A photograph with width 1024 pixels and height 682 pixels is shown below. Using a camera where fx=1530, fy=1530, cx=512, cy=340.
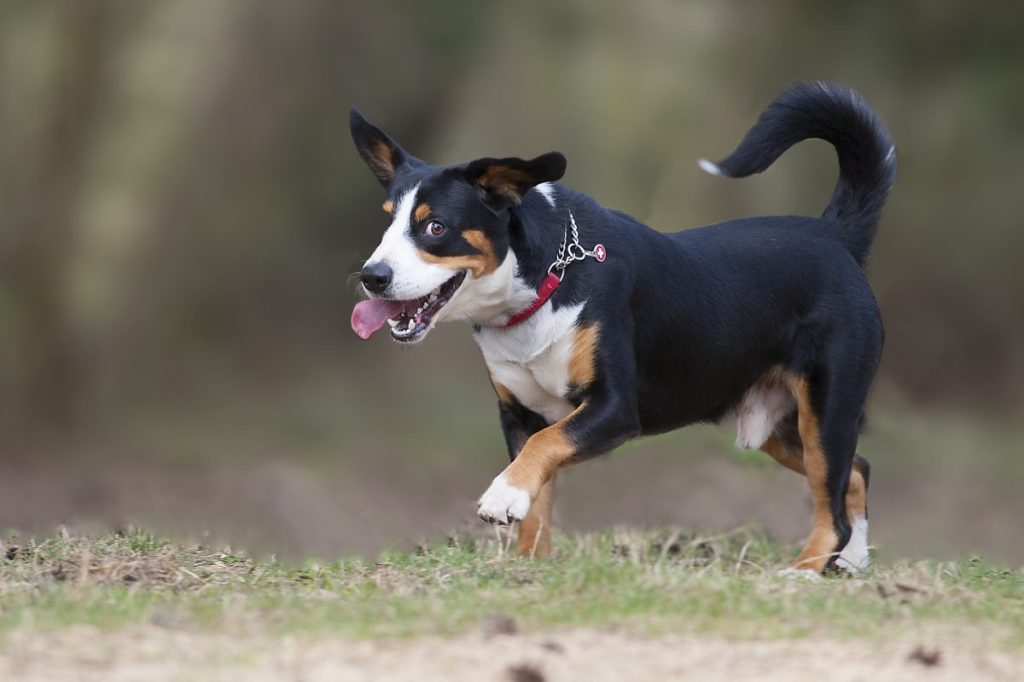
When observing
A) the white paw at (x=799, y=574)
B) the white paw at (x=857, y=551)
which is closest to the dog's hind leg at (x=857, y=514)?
the white paw at (x=857, y=551)

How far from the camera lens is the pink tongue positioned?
554 centimetres

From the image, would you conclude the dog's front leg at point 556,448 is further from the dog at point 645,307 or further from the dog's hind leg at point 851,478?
the dog's hind leg at point 851,478

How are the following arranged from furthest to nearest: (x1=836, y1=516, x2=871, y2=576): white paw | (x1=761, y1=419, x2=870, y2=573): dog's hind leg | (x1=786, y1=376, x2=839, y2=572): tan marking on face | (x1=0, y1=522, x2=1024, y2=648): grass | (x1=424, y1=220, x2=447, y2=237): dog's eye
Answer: (x1=761, y1=419, x2=870, y2=573): dog's hind leg
(x1=836, y1=516, x2=871, y2=576): white paw
(x1=786, y1=376, x2=839, y2=572): tan marking on face
(x1=424, y1=220, x2=447, y2=237): dog's eye
(x1=0, y1=522, x2=1024, y2=648): grass

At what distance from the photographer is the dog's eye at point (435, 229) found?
554 cm

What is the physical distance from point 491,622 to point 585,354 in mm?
1549

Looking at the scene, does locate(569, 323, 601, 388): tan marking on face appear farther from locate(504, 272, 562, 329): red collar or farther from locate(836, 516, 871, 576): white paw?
locate(836, 516, 871, 576): white paw

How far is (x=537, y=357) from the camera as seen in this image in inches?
228

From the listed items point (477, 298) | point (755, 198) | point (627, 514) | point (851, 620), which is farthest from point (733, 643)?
point (755, 198)

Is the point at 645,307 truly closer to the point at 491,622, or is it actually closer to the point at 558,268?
the point at 558,268

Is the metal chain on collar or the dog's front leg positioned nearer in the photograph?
the dog's front leg

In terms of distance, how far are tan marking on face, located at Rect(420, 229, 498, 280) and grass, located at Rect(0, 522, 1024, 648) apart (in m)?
1.06

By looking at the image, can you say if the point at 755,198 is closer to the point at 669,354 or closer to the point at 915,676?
Answer: the point at 669,354

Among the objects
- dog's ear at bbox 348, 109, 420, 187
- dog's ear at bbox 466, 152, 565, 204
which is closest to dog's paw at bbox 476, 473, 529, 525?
dog's ear at bbox 466, 152, 565, 204

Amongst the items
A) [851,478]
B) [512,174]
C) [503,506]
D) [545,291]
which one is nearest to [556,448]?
[503,506]
